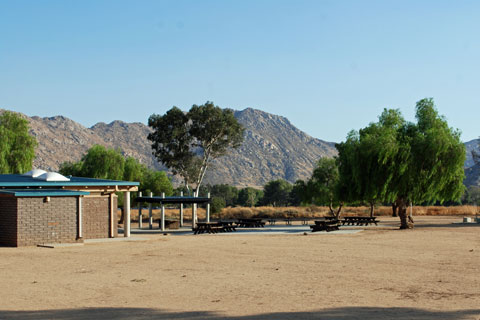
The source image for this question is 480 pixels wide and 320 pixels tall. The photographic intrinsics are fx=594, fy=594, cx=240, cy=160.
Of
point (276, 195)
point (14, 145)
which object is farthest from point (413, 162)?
point (276, 195)

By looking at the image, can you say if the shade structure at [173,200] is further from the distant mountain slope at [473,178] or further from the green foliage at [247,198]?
the distant mountain slope at [473,178]

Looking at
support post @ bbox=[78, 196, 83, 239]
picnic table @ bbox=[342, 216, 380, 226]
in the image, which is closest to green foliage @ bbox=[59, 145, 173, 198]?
picnic table @ bbox=[342, 216, 380, 226]

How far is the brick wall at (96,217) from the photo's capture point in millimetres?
30250

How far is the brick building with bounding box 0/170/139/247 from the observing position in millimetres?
26125

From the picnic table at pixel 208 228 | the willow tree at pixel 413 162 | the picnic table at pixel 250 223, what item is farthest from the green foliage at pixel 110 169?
the willow tree at pixel 413 162

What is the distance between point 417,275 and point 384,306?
16.6ft

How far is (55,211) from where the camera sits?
27172 millimetres

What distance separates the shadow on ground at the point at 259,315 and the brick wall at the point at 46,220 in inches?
626

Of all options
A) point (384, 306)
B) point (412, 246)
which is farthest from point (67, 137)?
point (384, 306)

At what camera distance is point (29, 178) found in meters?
33.1

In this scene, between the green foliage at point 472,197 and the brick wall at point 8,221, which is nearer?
the brick wall at point 8,221

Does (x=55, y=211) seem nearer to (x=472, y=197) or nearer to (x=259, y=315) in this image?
(x=259, y=315)

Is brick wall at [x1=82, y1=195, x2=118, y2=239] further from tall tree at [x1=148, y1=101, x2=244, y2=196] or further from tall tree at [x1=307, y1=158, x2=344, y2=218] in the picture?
tall tree at [x1=148, y1=101, x2=244, y2=196]

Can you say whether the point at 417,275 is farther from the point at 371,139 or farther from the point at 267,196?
the point at 267,196
